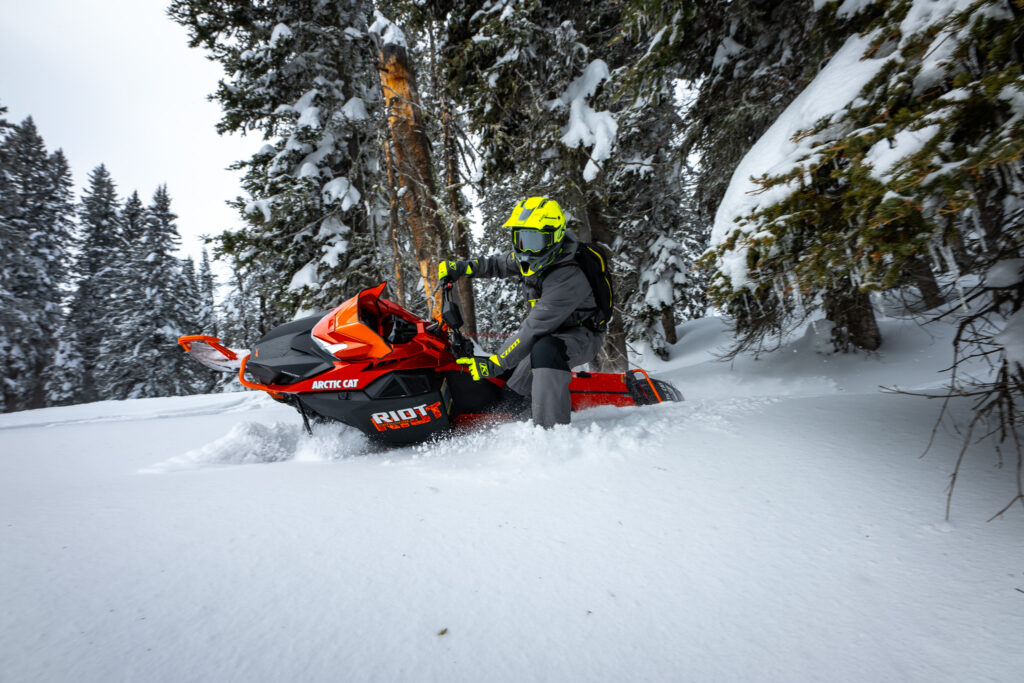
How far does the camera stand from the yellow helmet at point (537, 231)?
284 cm

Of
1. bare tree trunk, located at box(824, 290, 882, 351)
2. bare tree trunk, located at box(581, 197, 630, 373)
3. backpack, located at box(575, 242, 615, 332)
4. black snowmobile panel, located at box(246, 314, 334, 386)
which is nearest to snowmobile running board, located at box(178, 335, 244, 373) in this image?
black snowmobile panel, located at box(246, 314, 334, 386)

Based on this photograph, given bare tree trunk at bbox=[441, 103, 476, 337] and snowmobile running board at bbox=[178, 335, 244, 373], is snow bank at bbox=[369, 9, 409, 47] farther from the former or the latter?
snowmobile running board at bbox=[178, 335, 244, 373]

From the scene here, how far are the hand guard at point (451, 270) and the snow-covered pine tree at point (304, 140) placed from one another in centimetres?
431

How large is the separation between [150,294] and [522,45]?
2408 cm

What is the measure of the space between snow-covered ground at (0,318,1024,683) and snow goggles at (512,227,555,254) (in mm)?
1258

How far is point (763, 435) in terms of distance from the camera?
7.87 ft

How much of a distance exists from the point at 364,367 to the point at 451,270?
98cm

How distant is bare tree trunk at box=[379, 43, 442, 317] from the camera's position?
540 centimetres

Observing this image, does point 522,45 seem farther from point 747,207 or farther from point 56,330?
point 56,330

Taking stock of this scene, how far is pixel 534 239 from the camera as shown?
287 cm

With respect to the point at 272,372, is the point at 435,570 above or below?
below

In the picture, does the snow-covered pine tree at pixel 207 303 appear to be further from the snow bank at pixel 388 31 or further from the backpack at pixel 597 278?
the backpack at pixel 597 278

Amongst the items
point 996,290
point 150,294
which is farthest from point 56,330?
point 996,290

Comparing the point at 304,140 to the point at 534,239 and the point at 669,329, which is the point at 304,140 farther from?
the point at 669,329
